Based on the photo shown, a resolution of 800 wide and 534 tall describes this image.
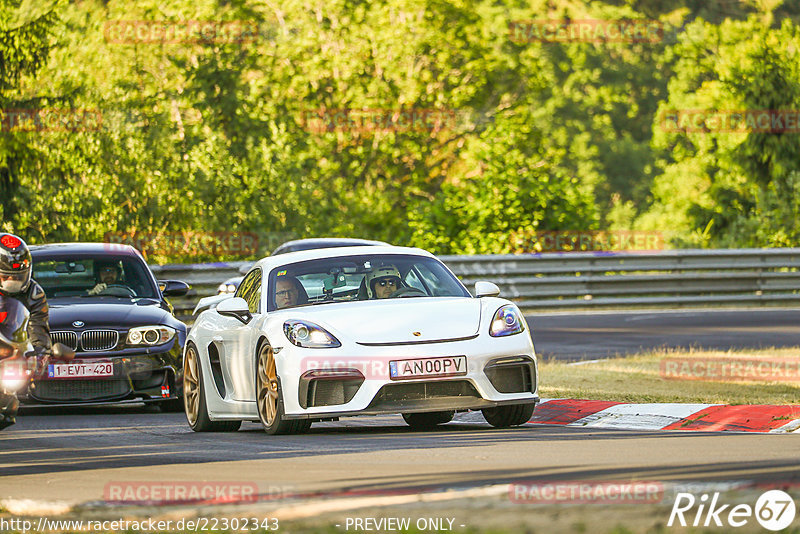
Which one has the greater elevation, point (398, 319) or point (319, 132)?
point (398, 319)

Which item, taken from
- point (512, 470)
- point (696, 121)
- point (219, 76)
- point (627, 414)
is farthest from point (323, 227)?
point (512, 470)

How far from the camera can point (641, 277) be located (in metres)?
27.9

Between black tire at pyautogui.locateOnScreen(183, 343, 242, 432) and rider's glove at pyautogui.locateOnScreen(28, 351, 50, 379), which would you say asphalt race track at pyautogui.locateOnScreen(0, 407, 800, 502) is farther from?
rider's glove at pyautogui.locateOnScreen(28, 351, 50, 379)

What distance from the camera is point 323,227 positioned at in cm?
3444

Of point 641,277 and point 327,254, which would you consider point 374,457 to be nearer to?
point 327,254

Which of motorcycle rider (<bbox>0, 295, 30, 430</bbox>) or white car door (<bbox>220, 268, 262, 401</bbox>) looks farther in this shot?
white car door (<bbox>220, 268, 262, 401</bbox>)

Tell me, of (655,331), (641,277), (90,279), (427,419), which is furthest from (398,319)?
(641,277)

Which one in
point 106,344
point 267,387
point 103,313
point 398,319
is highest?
point 398,319

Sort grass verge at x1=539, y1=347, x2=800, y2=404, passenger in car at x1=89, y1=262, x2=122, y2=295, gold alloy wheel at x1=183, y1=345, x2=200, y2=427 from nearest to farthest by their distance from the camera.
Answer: gold alloy wheel at x1=183, y1=345, x2=200, y2=427
grass verge at x1=539, y1=347, x2=800, y2=404
passenger in car at x1=89, y1=262, x2=122, y2=295

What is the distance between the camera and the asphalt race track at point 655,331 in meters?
19.3

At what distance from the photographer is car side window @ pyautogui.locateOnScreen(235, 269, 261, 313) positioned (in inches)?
460

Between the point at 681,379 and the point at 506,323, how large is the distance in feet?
15.3

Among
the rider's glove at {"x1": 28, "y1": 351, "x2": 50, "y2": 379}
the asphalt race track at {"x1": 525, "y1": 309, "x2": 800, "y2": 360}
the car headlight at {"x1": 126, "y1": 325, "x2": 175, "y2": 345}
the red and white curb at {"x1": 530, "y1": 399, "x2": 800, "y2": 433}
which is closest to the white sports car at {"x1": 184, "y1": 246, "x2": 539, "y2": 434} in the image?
the red and white curb at {"x1": 530, "y1": 399, "x2": 800, "y2": 433}

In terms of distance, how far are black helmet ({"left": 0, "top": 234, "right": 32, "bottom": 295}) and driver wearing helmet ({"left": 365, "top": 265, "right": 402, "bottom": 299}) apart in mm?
3204
